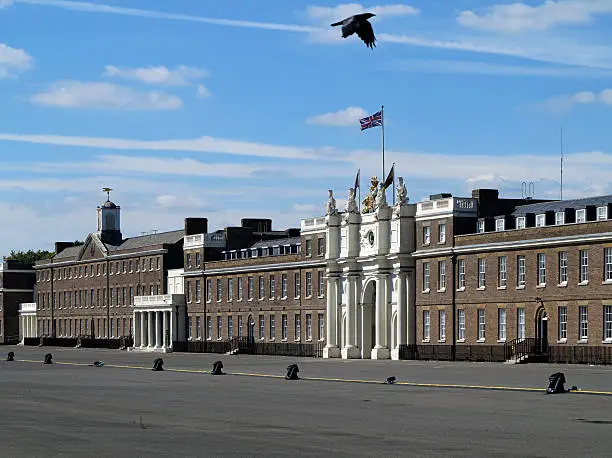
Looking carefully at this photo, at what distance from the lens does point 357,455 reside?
2688 cm

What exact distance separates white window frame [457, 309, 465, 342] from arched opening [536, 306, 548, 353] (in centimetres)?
813

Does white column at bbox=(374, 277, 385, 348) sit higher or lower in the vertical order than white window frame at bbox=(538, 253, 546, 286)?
lower

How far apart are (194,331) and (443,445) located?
100 metres

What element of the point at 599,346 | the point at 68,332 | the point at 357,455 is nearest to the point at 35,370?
the point at 599,346

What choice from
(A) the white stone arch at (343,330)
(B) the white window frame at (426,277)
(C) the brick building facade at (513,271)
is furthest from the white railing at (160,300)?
(B) the white window frame at (426,277)

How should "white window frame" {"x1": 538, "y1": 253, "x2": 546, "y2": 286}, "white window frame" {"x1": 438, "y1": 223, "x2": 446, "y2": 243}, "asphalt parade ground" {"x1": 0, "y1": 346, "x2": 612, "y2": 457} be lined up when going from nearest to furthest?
1. "asphalt parade ground" {"x1": 0, "y1": 346, "x2": 612, "y2": 457}
2. "white window frame" {"x1": 538, "y1": 253, "x2": 546, "y2": 286}
3. "white window frame" {"x1": 438, "y1": 223, "x2": 446, "y2": 243}

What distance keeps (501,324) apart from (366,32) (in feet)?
202

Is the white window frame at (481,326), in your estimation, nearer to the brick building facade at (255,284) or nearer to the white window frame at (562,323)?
the white window frame at (562,323)

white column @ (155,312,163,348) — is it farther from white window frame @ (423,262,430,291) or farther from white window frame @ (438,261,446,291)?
white window frame @ (438,261,446,291)

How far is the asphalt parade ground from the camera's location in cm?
2834

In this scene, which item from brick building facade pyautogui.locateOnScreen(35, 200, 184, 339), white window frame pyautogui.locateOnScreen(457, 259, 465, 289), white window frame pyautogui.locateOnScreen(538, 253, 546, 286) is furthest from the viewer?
brick building facade pyautogui.locateOnScreen(35, 200, 184, 339)

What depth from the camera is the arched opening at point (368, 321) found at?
3799 inches

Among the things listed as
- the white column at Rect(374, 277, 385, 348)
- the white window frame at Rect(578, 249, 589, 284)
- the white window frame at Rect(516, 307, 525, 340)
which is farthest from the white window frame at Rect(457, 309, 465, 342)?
the white window frame at Rect(578, 249, 589, 284)

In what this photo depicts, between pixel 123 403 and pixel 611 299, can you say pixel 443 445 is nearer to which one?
pixel 123 403
